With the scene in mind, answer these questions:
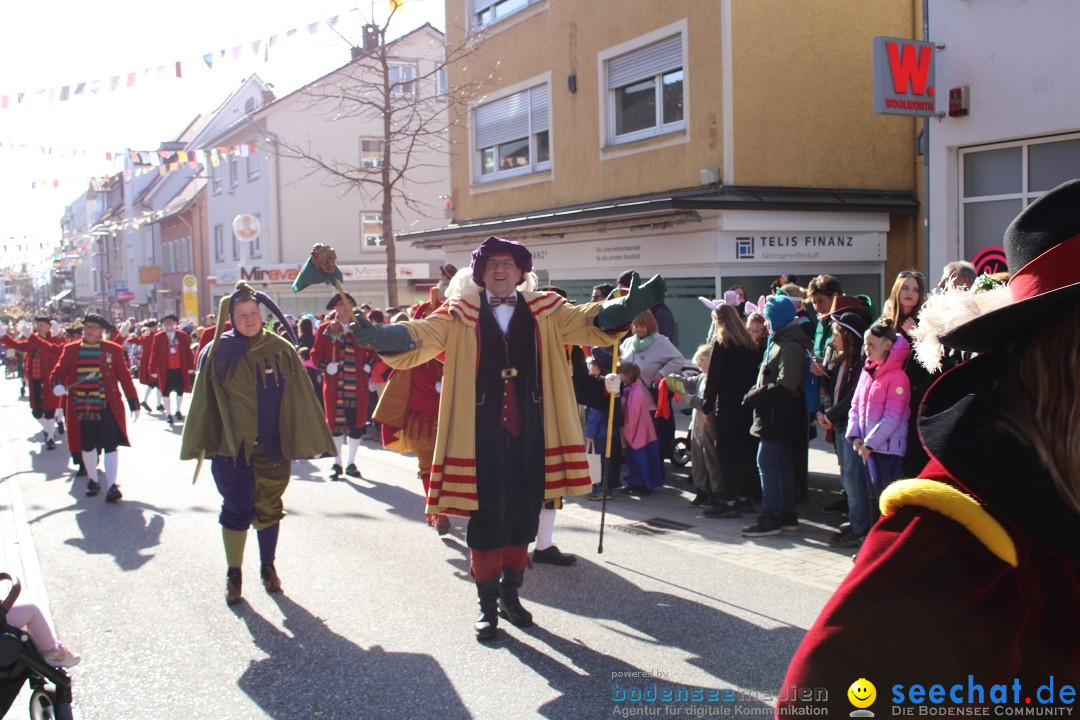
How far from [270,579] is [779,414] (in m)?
3.82

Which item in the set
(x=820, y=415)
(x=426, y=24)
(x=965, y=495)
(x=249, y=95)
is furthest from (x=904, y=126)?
(x=249, y=95)

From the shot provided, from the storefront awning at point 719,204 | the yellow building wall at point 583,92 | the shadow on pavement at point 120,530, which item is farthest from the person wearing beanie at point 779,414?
the yellow building wall at point 583,92


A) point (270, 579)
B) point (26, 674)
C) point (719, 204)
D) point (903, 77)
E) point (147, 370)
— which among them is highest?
point (903, 77)

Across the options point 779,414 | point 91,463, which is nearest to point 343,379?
point 91,463

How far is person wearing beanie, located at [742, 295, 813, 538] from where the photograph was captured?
7098 millimetres

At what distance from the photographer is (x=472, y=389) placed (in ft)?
16.5

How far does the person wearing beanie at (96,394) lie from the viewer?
9547mm

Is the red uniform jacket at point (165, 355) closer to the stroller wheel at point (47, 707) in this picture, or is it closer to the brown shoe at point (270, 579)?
the brown shoe at point (270, 579)

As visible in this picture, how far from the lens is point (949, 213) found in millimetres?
11297

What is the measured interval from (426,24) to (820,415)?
25.9 metres

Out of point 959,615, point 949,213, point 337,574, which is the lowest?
point 337,574

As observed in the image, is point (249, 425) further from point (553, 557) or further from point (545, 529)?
point (553, 557)

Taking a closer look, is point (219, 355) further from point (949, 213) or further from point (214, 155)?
point (214, 155)

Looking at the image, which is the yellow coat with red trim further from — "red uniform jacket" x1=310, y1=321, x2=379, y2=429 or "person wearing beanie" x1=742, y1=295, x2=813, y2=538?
"red uniform jacket" x1=310, y1=321, x2=379, y2=429
